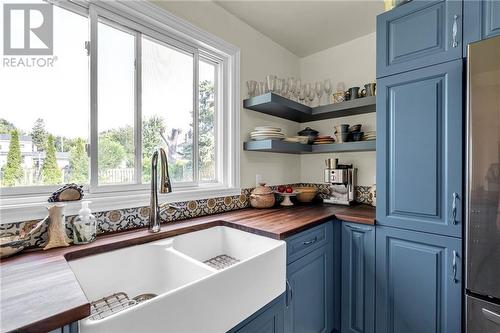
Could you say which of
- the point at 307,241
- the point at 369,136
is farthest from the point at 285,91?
the point at 307,241

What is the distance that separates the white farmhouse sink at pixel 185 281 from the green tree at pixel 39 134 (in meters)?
0.61

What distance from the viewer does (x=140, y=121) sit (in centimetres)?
148

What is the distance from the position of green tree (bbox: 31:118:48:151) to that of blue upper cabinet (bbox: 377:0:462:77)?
1.94m

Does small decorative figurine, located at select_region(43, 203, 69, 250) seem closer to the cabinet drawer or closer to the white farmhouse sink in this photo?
the white farmhouse sink

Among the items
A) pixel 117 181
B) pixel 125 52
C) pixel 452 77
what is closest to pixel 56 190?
pixel 117 181

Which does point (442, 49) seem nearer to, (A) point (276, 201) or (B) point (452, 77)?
(B) point (452, 77)

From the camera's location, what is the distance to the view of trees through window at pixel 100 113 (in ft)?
3.65

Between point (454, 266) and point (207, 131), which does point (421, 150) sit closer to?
point (454, 266)

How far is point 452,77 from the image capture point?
1.26m

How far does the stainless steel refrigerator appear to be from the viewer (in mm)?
1070

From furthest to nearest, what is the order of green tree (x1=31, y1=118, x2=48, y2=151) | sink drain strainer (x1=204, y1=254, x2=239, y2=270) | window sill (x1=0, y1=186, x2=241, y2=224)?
sink drain strainer (x1=204, y1=254, x2=239, y2=270), green tree (x1=31, y1=118, x2=48, y2=151), window sill (x1=0, y1=186, x2=241, y2=224)

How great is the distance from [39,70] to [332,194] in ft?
7.38

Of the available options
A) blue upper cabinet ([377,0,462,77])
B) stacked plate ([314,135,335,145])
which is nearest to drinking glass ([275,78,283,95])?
stacked plate ([314,135,335,145])

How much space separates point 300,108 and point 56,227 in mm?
1880
